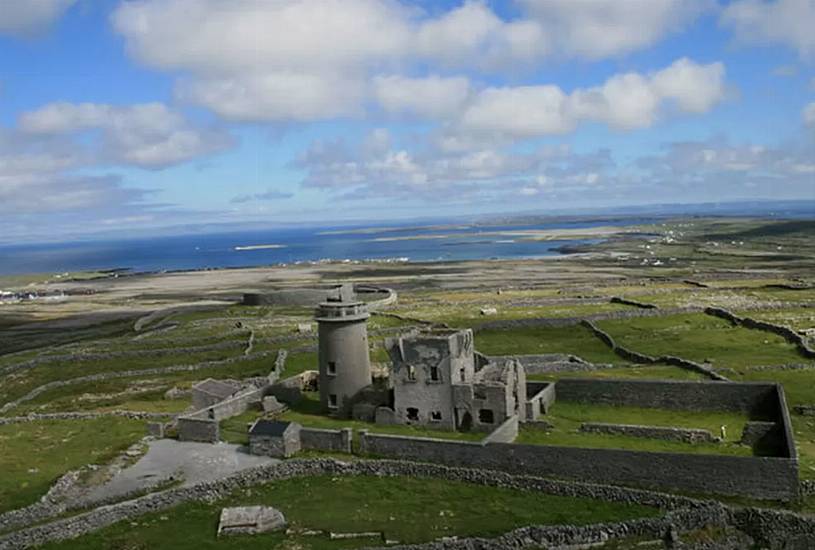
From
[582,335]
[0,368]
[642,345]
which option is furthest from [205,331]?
[642,345]

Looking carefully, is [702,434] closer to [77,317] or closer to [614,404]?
[614,404]

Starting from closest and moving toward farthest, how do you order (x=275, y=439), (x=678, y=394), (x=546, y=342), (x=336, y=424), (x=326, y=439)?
(x=275, y=439) < (x=326, y=439) < (x=336, y=424) < (x=678, y=394) < (x=546, y=342)

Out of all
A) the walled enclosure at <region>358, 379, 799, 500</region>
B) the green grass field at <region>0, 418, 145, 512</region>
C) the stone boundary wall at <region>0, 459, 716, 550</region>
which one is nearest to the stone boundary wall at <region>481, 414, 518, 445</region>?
the walled enclosure at <region>358, 379, 799, 500</region>

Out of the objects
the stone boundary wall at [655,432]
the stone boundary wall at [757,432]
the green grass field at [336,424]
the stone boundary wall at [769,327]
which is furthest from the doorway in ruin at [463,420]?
the stone boundary wall at [769,327]

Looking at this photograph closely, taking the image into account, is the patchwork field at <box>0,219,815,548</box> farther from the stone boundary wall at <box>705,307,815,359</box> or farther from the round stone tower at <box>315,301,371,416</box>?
the round stone tower at <box>315,301,371,416</box>

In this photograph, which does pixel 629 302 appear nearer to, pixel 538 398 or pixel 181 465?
pixel 538 398

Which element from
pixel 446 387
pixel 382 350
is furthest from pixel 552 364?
pixel 382 350

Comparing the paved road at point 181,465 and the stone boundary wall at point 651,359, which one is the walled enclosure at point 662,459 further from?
the paved road at point 181,465
